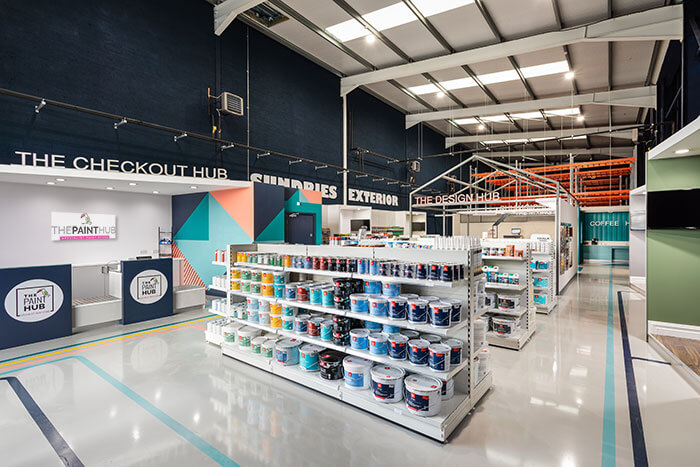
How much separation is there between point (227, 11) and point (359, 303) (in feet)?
24.7

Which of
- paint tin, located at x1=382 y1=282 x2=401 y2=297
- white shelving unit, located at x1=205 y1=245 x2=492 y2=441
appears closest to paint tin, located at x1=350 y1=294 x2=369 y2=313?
white shelving unit, located at x1=205 y1=245 x2=492 y2=441

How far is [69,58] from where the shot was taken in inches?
231

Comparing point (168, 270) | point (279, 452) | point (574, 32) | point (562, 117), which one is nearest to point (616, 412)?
point (279, 452)

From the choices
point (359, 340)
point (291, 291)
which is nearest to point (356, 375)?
point (359, 340)

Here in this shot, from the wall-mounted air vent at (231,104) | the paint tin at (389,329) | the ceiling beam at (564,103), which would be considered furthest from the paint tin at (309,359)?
the ceiling beam at (564,103)

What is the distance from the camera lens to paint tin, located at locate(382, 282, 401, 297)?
3177 millimetres

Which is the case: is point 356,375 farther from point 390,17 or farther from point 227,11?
point 227,11

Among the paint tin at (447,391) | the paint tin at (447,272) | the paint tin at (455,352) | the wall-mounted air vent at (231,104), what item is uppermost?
the wall-mounted air vent at (231,104)

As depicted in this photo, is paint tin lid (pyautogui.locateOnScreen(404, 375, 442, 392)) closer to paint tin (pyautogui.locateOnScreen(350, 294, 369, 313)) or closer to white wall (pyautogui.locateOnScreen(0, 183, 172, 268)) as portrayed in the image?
paint tin (pyautogui.locateOnScreen(350, 294, 369, 313))

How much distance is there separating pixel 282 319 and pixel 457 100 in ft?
38.8

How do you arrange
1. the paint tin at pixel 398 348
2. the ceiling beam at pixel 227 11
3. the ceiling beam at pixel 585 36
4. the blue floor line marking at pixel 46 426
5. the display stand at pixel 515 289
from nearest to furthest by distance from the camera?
the blue floor line marking at pixel 46 426 → the paint tin at pixel 398 348 → the display stand at pixel 515 289 → the ceiling beam at pixel 585 36 → the ceiling beam at pixel 227 11

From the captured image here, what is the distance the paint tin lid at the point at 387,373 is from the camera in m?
2.92

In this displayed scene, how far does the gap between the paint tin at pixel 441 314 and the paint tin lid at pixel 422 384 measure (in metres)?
0.49

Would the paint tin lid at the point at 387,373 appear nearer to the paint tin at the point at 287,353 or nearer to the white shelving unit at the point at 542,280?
the paint tin at the point at 287,353
